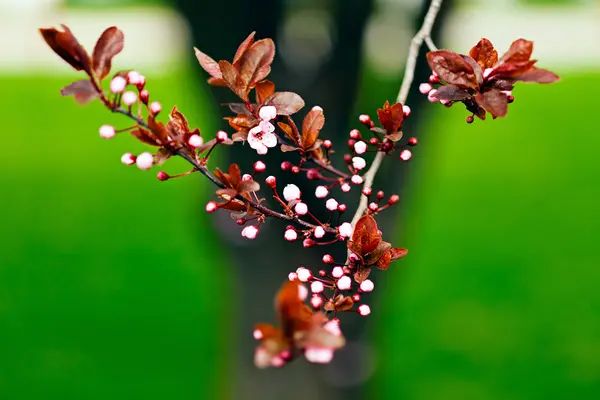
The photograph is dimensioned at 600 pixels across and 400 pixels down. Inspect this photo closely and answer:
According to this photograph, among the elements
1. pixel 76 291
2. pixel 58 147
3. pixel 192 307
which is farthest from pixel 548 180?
pixel 58 147

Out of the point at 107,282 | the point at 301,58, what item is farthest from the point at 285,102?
the point at 107,282

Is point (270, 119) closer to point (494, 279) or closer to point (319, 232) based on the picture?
point (319, 232)

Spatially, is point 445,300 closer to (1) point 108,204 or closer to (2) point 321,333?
(1) point 108,204

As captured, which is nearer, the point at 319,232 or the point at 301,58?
the point at 319,232

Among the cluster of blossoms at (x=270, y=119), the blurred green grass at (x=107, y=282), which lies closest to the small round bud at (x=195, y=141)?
the cluster of blossoms at (x=270, y=119)

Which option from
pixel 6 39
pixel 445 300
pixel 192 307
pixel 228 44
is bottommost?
pixel 6 39

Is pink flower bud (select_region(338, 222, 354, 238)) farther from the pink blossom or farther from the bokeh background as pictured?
the bokeh background

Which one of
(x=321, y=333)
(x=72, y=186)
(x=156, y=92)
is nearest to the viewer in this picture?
(x=321, y=333)
